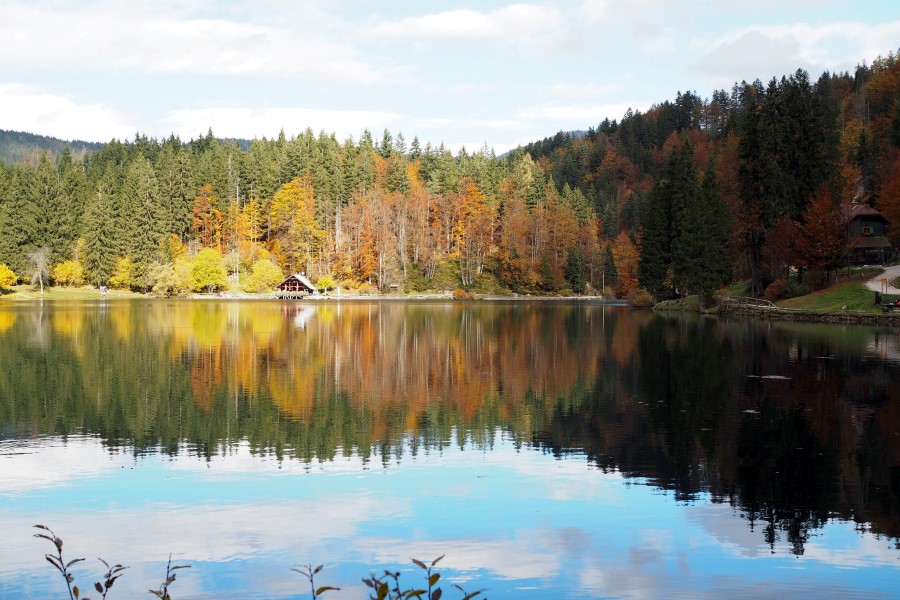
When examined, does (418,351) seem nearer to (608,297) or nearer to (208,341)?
(208,341)

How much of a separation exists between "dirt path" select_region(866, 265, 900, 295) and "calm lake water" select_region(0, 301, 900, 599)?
32.6m

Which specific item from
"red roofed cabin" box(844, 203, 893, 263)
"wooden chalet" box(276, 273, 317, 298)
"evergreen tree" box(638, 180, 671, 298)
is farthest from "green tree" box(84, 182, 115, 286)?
"red roofed cabin" box(844, 203, 893, 263)

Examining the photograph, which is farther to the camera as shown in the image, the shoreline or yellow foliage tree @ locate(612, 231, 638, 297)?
yellow foliage tree @ locate(612, 231, 638, 297)

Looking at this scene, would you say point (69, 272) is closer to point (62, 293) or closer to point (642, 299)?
point (62, 293)

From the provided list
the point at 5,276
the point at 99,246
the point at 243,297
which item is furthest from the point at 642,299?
the point at 5,276

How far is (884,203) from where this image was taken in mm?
78500

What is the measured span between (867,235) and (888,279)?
72.2ft

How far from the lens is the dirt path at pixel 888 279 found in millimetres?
66938

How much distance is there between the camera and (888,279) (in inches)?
2749

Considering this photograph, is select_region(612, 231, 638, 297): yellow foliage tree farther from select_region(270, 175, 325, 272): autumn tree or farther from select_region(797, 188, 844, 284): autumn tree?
select_region(797, 188, 844, 284): autumn tree

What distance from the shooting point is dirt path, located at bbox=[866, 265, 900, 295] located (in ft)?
220

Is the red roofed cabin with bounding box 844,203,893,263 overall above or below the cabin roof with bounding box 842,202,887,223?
below

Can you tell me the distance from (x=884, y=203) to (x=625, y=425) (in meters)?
67.5

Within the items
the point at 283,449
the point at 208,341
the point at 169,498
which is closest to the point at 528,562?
the point at 169,498
